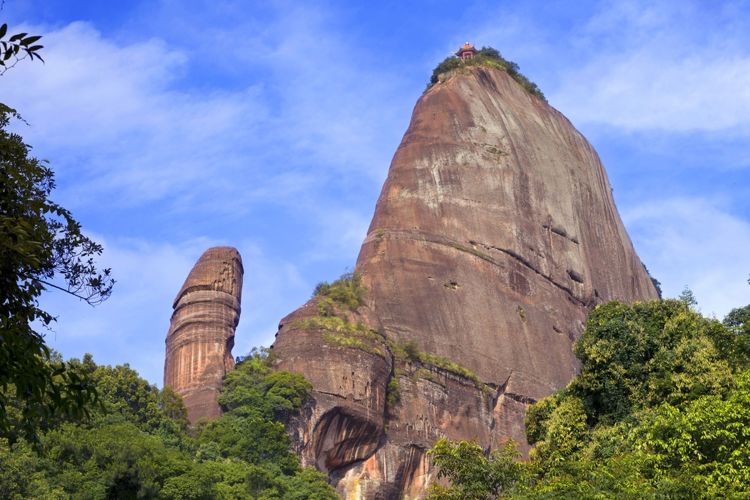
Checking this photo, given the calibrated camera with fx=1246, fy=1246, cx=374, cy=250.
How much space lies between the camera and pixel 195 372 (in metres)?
59.6

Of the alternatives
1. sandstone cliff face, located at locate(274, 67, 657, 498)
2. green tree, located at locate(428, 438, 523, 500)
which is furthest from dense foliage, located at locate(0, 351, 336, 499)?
green tree, located at locate(428, 438, 523, 500)

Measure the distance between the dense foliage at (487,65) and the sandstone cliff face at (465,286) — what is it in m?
0.98

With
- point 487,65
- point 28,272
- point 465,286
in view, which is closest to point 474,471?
point 28,272

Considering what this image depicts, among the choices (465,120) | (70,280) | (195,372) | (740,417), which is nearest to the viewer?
(70,280)

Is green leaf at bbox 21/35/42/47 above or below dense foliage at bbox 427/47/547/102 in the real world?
below

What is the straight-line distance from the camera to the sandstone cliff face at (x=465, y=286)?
5644 cm

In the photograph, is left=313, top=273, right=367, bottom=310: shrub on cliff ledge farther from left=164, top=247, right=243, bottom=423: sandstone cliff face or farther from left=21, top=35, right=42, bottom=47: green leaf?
left=21, top=35, right=42, bottom=47: green leaf

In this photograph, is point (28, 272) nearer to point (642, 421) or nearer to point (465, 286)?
point (642, 421)

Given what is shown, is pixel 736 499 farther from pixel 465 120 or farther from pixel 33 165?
pixel 465 120

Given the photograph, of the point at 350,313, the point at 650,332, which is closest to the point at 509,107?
the point at 350,313

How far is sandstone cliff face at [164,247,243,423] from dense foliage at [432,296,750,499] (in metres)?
25.8

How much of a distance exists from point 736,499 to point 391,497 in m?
36.2

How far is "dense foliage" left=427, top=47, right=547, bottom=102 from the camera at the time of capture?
83375mm

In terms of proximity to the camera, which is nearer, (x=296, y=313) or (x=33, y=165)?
(x=33, y=165)
